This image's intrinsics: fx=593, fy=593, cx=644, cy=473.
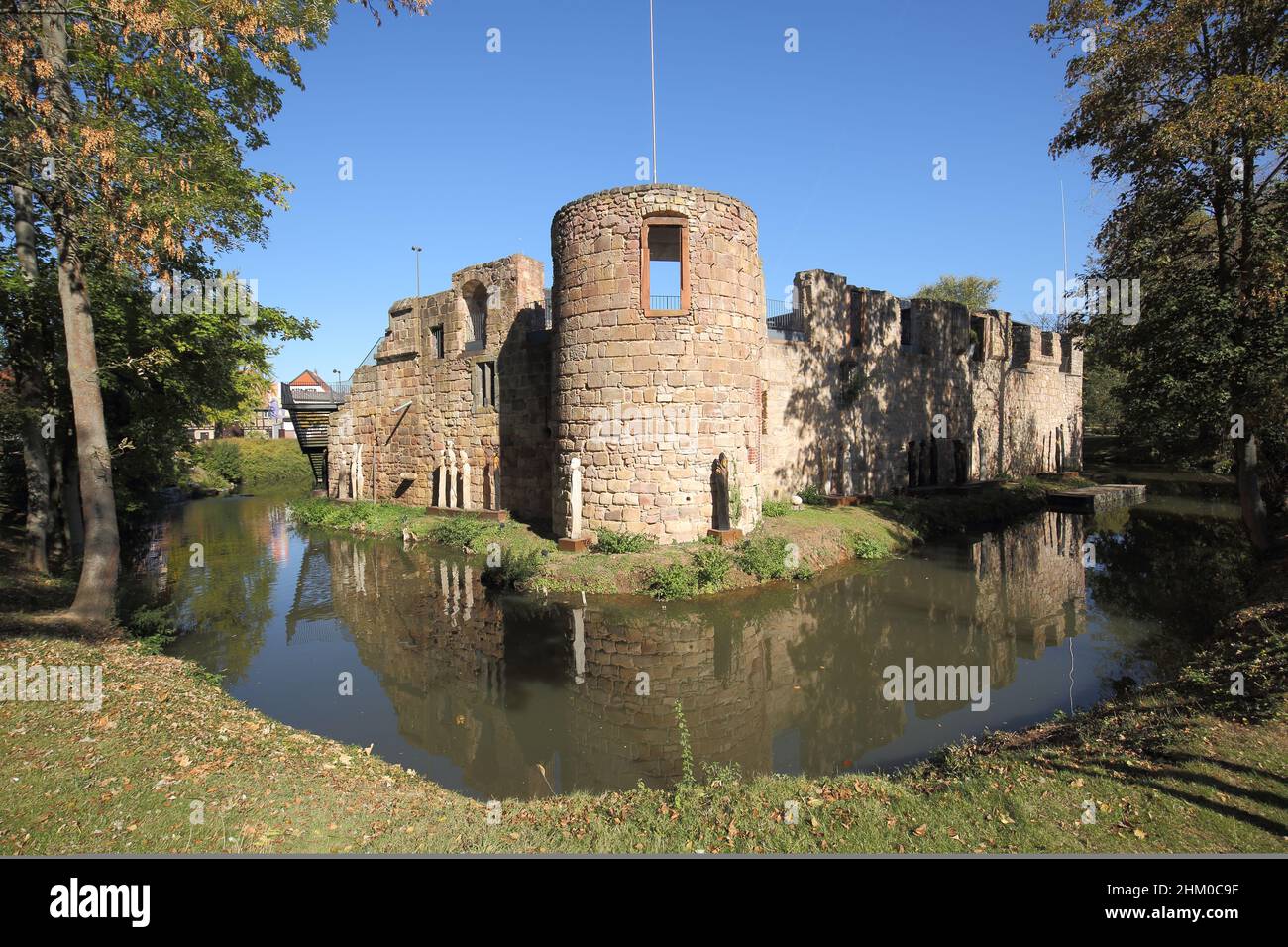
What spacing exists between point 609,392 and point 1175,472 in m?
35.4

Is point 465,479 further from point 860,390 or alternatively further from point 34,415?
point 860,390

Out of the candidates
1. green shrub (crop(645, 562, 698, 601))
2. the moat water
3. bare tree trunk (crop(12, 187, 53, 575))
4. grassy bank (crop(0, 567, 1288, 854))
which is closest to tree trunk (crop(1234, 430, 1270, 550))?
the moat water

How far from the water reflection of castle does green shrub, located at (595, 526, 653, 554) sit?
1.83 m

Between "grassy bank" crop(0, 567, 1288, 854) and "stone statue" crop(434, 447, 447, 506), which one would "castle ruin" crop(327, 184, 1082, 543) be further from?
"grassy bank" crop(0, 567, 1288, 854)

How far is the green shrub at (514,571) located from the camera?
11609 mm

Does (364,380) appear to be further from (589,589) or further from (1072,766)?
(1072,766)

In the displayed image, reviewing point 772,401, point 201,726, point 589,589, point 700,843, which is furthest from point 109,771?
point 772,401

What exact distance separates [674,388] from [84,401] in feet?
30.4

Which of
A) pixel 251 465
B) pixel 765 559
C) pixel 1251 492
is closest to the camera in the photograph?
pixel 1251 492

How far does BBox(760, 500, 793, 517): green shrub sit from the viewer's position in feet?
51.1

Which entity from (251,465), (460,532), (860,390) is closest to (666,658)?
(460,532)

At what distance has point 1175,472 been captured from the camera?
32.1 meters

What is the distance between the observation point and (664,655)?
331 inches

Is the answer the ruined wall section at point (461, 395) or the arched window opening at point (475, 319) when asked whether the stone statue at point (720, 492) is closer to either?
the ruined wall section at point (461, 395)
